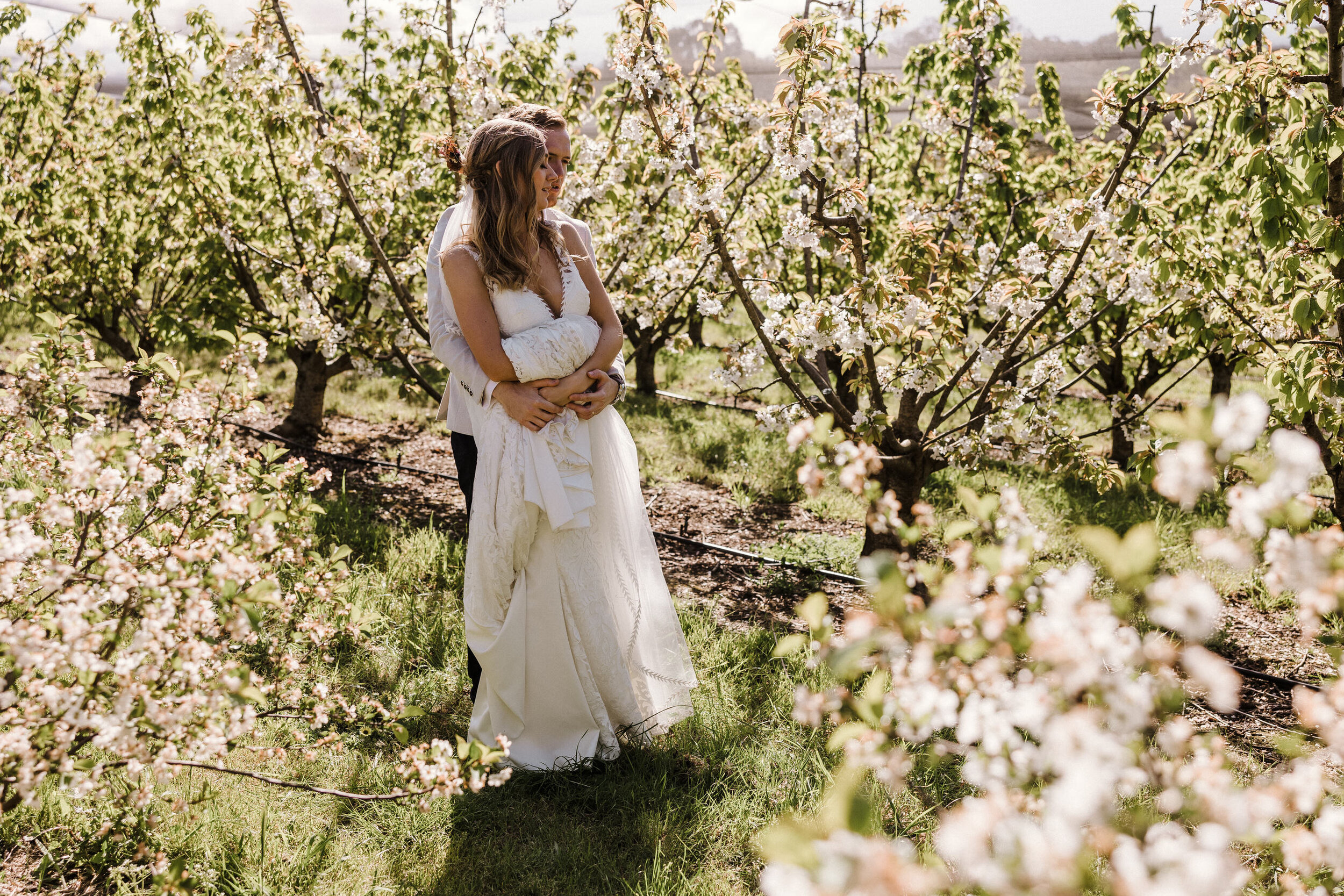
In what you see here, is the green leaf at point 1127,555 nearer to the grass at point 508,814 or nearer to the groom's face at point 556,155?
the grass at point 508,814

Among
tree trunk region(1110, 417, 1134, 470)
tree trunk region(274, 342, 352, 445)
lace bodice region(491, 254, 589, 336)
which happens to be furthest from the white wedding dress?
tree trunk region(1110, 417, 1134, 470)

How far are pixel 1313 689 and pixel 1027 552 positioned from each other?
111 inches

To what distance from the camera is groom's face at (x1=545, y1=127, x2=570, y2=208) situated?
2570 mm

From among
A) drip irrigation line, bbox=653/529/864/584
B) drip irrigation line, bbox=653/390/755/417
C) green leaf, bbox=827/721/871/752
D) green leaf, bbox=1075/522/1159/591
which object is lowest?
drip irrigation line, bbox=653/529/864/584

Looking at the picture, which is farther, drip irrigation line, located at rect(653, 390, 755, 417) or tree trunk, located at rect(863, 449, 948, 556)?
drip irrigation line, located at rect(653, 390, 755, 417)

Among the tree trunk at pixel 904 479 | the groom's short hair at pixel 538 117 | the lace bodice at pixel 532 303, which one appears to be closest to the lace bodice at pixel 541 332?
the lace bodice at pixel 532 303

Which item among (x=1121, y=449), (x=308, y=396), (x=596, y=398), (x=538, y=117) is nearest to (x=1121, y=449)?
(x=1121, y=449)

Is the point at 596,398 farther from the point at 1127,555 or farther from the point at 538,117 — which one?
the point at 1127,555

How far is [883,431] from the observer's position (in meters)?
3.64

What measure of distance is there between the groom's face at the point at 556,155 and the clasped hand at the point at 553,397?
0.55m

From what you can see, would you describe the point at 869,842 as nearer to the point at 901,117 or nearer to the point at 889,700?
the point at 889,700

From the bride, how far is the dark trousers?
160 millimetres

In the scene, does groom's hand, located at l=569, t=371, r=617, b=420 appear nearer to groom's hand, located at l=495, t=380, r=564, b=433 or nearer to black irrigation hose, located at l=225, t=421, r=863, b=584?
groom's hand, located at l=495, t=380, r=564, b=433

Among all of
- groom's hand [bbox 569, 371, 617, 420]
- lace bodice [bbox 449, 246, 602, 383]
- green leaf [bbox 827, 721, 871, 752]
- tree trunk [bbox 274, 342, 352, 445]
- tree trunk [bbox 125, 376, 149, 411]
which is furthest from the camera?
tree trunk [bbox 125, 376, 149, 411]
